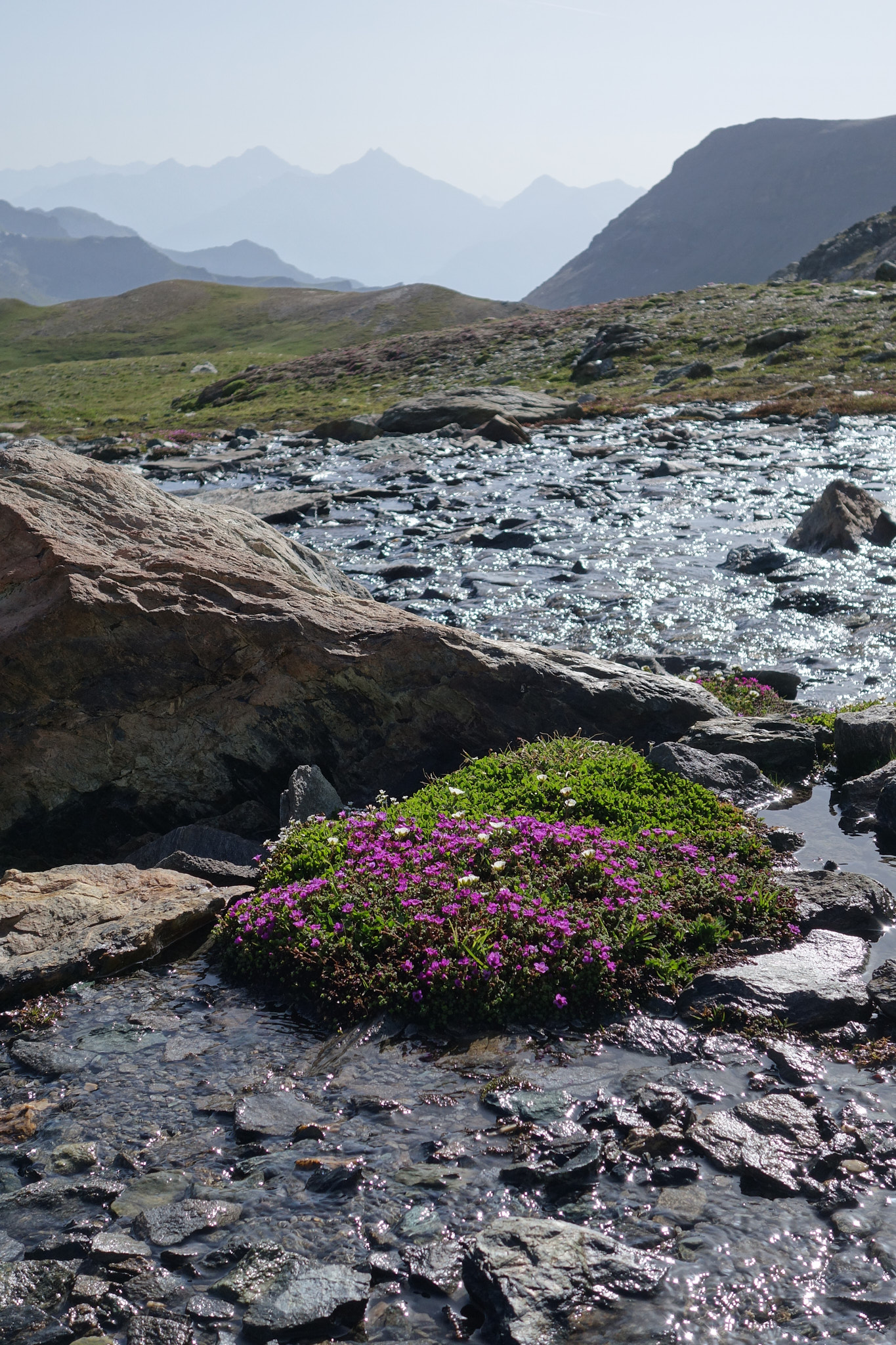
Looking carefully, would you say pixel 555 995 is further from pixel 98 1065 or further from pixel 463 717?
pixel 463 717

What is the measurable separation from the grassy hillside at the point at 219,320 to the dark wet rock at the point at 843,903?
10111 cm

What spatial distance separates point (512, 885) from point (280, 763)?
3.60m

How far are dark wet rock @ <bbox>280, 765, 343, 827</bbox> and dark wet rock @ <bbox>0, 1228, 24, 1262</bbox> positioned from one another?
17.2 feet

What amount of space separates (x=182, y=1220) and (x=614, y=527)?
76.2 feet

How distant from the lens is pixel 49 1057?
7199 millimetres

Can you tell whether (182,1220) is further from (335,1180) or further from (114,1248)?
(335,1180)

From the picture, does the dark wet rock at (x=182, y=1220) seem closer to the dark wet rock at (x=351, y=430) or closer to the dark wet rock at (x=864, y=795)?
the dark wet rock at (x=864, y=795)

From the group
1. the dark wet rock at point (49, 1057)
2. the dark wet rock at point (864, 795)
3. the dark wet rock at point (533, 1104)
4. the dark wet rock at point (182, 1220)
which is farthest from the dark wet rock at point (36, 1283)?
the dark wet rock at point (864, 795)

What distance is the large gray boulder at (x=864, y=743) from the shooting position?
1163cm

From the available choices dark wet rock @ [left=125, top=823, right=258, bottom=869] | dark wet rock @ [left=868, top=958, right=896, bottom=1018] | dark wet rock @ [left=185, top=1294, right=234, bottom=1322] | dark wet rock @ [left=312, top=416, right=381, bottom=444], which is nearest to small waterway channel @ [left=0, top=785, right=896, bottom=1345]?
dark wet rock @ [left=185, top=1294, right=234, bottom=1322]

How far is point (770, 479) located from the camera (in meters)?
31.5

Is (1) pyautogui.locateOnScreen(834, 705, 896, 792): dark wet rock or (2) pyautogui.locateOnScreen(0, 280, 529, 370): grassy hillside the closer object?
(1) pyautogui.locateOnScreen(834, 705, 896, 792): dark wet rock

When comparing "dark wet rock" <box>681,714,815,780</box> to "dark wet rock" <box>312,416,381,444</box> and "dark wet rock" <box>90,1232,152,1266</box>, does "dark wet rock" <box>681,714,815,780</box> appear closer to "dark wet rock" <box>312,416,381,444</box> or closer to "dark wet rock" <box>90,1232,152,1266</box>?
"dark wet rock" <box>90,1232,152,1266</box>

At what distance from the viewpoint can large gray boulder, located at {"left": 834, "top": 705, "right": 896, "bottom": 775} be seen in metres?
11.6
